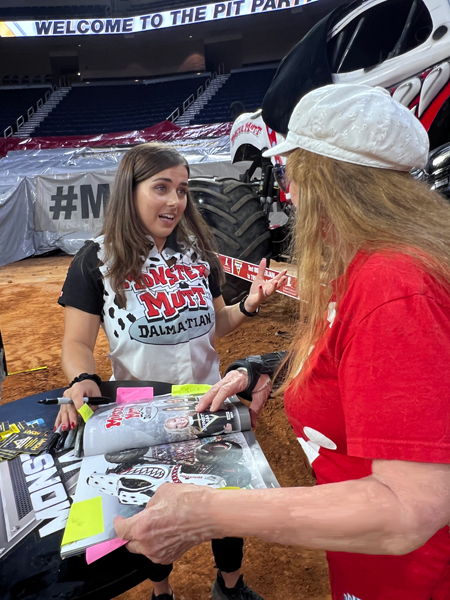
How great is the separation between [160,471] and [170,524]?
249mm

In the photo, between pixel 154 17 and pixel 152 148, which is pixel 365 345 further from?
pixel 154 17

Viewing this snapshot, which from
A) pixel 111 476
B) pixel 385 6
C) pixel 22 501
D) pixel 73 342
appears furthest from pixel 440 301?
pixel 385 6

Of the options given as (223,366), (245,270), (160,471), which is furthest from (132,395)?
(223,366)

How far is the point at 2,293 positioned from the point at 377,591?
22.5 feet

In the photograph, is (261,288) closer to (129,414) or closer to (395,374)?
(129,414)

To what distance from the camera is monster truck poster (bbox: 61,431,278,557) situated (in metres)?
0.87

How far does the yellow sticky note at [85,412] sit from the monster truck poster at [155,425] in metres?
0.02

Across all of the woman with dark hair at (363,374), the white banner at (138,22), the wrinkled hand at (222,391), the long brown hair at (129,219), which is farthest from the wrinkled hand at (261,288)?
the white banner at (138,22)

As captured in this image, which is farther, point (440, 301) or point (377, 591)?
point (377, 591)

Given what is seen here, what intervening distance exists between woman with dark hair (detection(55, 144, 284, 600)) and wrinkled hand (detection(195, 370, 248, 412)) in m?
0.52

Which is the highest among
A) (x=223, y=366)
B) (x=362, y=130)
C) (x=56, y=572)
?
(x=362, y=130)

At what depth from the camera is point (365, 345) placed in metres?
0.67

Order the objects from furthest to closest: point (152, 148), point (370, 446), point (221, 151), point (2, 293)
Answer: point (221, 151)
point (2, 293)
point (152, 148)
point (370, 446)

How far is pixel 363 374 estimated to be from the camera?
669mm
